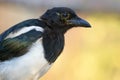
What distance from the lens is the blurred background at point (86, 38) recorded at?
22.1 ft

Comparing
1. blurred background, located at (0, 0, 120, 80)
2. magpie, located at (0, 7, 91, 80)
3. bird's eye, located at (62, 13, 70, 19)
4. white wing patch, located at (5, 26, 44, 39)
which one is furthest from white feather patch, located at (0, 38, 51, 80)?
blurred background, located at (0, 0, 120, 80)

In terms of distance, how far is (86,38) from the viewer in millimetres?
7250

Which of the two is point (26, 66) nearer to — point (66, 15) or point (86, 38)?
point (66, 15)

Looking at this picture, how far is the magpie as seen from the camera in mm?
4859

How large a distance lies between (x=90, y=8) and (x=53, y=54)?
2903 millimetres

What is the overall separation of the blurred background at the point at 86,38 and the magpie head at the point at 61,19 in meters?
1.53

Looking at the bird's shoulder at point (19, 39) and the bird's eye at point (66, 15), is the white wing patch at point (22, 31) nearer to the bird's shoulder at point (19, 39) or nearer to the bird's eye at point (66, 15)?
the bird's shoulder at point (19, 39)

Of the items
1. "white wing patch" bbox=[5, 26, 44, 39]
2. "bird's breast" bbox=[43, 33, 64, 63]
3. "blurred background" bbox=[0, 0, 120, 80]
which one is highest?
"white wing patch" bbox=[5, 26, 44, 39]

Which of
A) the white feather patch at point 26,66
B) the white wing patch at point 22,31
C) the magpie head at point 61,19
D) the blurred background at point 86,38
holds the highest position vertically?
the magpie head at point 61,19

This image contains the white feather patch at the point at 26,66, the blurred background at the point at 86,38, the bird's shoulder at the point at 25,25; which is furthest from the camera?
the blurred background at the point at 86,38

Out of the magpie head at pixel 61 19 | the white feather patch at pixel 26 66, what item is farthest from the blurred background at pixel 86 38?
the white feather patch at pixel 26 66

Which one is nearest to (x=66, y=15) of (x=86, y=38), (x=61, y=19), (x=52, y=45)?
(x=61, y=19)

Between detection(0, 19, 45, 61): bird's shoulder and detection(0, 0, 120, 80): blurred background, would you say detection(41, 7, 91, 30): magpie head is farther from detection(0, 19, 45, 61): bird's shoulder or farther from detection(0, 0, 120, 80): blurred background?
detection(0, 0, 120, 80): blurred background

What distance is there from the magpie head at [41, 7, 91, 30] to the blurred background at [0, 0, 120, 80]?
60.3 inches
